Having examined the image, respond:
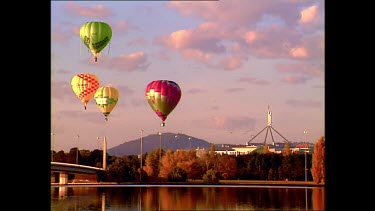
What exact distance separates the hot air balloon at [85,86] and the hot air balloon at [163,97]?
10066mm

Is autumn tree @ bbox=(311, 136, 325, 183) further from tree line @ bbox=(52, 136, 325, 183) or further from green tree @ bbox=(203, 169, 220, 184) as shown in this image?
green tree @ bbox=(203, 169, 220, 184)

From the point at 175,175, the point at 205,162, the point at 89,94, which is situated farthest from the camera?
the point at 205,162

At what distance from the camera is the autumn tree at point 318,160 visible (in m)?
70.5

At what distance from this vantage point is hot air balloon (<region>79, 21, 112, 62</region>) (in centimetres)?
5125

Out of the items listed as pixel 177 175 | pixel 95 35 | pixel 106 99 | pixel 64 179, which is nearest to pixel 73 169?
pixel 64 179

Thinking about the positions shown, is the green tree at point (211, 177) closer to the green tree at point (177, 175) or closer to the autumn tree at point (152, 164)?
the green tree at point (177, 175)

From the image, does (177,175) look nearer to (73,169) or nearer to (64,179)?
(73,169)
